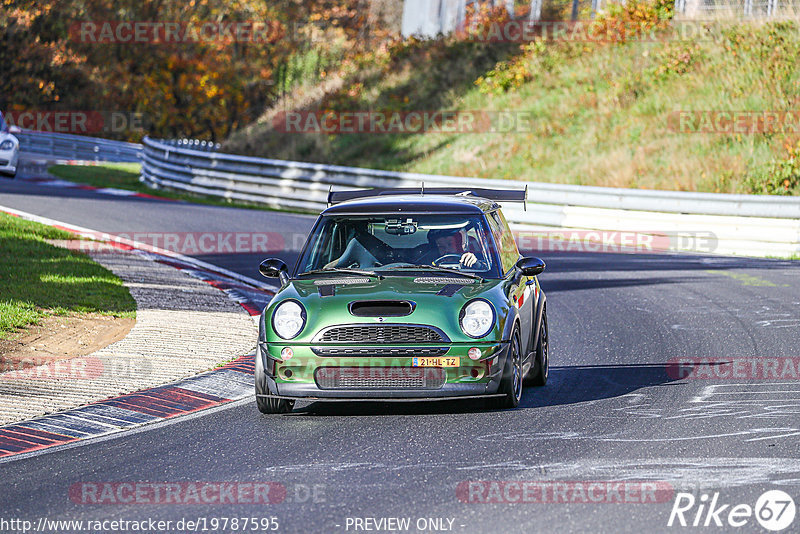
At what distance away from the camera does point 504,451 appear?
24.1 ft

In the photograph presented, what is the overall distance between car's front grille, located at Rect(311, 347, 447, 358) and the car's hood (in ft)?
0.51

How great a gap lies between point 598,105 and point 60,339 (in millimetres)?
23629

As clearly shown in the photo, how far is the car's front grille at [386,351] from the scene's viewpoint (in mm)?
8141

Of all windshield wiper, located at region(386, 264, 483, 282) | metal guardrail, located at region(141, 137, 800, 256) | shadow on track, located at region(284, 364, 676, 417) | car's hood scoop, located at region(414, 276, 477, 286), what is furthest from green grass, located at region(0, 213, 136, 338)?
metal guardrail, located at region(141, 137, 800, 256)

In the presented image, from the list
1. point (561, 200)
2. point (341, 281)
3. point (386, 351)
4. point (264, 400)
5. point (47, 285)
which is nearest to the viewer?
point (386, 351)

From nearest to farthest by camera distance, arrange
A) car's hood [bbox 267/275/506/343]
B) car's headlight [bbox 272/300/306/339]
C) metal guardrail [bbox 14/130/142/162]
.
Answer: car's hood [bbox 267/275/506/343], car's headlight [bbox 272/300/306/339], metal guardrail [bbox 14/130/142/162]

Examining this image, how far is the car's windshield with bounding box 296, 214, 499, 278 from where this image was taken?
920cm

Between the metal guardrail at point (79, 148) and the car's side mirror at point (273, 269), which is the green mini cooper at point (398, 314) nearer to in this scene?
the car's side mirror at point (273, 269)

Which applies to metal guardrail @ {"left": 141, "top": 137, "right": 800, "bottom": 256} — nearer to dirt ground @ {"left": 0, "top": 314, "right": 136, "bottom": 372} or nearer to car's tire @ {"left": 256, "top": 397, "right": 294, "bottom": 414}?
dirt ground @ {"left": 0, "top": 314, "right": 136, "bottom": 372}

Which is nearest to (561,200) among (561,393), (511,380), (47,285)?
(47,285)

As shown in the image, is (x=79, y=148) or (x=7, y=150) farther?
(x=79, y=148)

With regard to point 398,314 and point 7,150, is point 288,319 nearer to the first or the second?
point 398,314

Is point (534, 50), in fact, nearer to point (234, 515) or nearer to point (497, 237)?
point (497, 237)

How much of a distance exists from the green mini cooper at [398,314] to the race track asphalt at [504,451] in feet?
0.94
